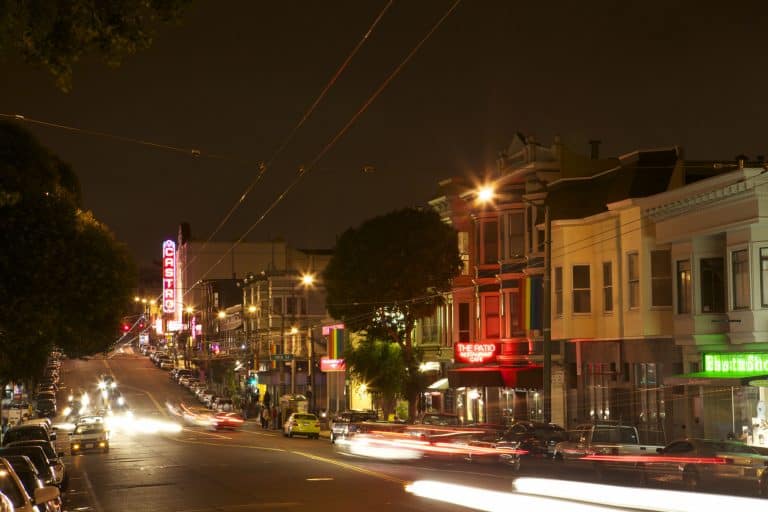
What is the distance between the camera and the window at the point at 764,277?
1298 inches

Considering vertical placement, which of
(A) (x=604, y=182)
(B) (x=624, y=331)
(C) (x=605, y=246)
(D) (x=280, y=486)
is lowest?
(D) (x=280, y=486)

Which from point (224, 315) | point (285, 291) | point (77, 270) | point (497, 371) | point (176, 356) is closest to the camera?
point (77, 270)

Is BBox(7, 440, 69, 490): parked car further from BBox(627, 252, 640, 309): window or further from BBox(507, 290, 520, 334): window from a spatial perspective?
BBox(507, 290, 520, 334): window

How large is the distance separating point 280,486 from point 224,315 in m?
97.8

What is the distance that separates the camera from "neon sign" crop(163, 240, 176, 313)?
15662 centimetres

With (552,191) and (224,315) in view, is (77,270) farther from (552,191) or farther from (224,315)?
(224,315)

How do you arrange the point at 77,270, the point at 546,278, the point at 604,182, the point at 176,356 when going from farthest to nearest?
1. the point at 176,356
2. the point at 604,182
3. the point at 546,278
4. the point at 77,270

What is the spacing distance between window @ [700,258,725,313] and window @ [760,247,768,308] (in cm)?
241

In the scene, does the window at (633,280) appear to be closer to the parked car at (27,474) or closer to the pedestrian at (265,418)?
the parked car at (27,474)

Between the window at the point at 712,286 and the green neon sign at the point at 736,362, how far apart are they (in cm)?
155

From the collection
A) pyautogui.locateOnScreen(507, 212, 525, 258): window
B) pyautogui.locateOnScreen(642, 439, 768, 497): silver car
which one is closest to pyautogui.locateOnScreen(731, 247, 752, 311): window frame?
pyautogui.locateOnScreen(642, 439, 768, 497): silver car

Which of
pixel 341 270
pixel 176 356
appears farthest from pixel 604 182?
pixel 176 356

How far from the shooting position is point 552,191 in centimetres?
4731

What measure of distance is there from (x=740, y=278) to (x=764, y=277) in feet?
3.36
